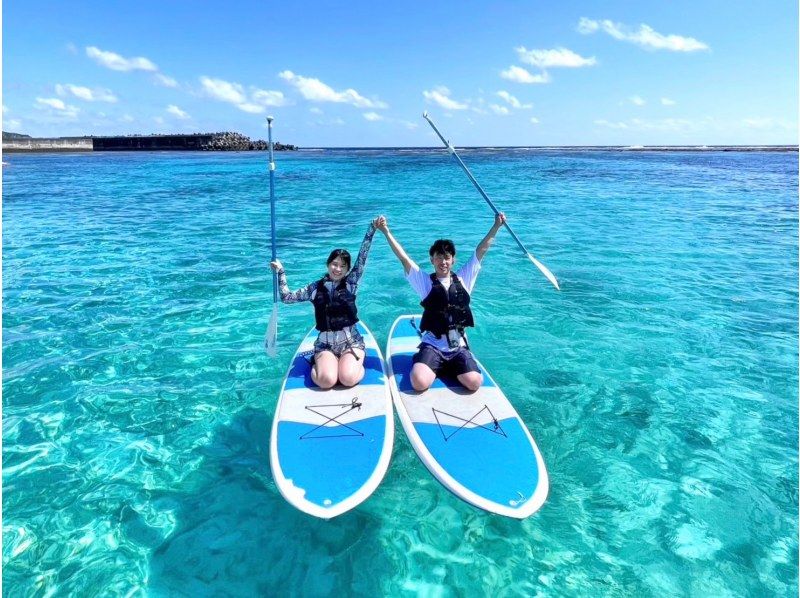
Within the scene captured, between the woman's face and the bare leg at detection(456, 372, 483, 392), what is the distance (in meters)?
2.15

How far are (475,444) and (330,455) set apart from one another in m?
1.60

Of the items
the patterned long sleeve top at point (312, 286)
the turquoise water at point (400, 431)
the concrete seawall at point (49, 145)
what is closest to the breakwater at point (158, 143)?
the concrete seawall at point (49, 145)

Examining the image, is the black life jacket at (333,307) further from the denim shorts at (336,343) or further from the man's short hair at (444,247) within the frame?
the man's short hair at (444,247)

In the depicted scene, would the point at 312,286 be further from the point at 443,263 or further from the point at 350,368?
the point at 443,263

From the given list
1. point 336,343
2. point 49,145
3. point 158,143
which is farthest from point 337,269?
point 158,143

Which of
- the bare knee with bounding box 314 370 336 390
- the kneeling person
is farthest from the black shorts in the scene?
the bare knee with bounding box 314 370 336 390

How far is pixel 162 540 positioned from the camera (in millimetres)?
4977

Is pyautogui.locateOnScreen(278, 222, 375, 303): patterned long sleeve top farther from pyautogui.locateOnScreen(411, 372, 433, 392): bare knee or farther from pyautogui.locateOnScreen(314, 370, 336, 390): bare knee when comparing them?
pyautogui.locateOnScreen(411, 372, 433, 392): bare knee

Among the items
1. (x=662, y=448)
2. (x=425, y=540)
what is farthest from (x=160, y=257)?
(x=662, y=448)

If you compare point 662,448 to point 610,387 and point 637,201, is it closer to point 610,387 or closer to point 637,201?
point 610,387

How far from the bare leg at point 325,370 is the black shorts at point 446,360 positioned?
1.11m

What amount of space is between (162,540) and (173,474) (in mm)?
1017

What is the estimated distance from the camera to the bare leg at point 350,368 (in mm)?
5996

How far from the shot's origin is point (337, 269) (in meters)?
Answer: 6.21
